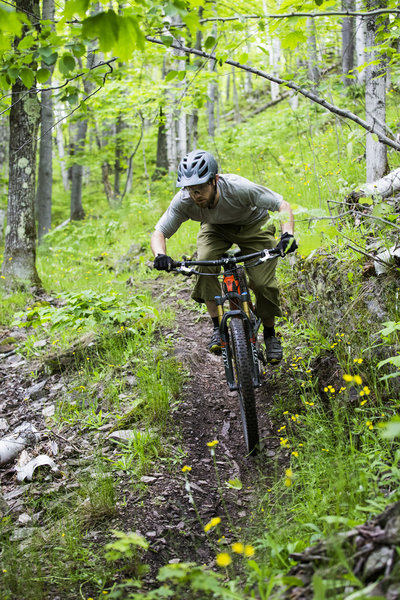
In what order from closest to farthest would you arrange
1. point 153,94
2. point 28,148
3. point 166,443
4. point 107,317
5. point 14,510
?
point 14,510 → point 166,443 → point 107,317 → point 28,148 → point 153,94

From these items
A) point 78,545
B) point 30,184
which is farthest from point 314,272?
point 30,184

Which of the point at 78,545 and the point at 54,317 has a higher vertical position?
the point at 54,317

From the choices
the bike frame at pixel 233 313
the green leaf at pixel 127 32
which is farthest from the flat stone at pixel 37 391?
the green leaf at pixel 127 32

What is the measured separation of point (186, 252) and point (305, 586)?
7172mm

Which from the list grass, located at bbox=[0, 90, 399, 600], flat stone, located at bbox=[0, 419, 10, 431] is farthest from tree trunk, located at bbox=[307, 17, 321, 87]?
flat stone, located at bbox=[0, 419, 10, 431]

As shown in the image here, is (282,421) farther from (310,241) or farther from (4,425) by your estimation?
(4,425)

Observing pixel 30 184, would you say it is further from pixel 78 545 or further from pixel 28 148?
pixel 78 545

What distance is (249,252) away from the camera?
4.79 metres

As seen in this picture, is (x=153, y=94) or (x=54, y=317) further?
(x=153, y=94)

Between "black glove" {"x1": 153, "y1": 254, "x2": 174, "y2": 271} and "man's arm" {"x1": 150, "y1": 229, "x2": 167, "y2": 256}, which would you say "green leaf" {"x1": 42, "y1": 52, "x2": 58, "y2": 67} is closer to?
"black glove" {"x1": 153, "y1": 254, "x2": 174, "y2": 271}

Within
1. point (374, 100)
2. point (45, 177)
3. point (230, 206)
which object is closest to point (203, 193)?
point (230, 206)

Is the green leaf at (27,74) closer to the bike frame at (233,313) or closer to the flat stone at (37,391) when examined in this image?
the bike frame at (233,313)

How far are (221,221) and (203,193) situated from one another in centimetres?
54

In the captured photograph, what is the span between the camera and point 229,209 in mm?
4375
